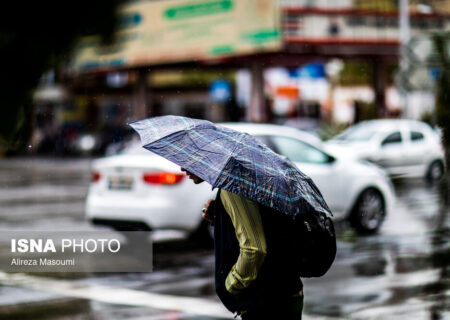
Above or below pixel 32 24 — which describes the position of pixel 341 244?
below

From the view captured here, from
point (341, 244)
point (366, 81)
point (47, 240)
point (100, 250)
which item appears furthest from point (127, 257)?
point (366, 81)

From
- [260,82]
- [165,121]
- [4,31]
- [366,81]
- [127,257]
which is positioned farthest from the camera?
[366,81]

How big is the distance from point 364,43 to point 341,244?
808 inches

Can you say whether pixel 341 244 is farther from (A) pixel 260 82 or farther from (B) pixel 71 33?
(A) pixel 260 82

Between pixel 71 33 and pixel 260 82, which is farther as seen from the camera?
pixel 260 82

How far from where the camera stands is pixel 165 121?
359 centimetres

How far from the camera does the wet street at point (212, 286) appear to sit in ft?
22.5

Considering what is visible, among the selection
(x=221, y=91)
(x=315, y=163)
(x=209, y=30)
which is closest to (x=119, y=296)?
(x=315, y=163)

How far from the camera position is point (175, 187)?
9.77m

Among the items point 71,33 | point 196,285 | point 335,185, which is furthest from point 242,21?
point 71,33

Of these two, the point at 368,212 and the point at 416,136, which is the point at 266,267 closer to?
the point at 368,212

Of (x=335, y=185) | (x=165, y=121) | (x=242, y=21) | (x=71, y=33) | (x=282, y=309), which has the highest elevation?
(x=242, y=21)

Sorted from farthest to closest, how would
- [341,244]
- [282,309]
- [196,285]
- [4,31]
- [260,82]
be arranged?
[260,82] → [341,244] → [196,285] → [282,309] → [4,31]

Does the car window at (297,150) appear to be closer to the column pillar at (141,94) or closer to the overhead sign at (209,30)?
the overhead sign at (209,30)
